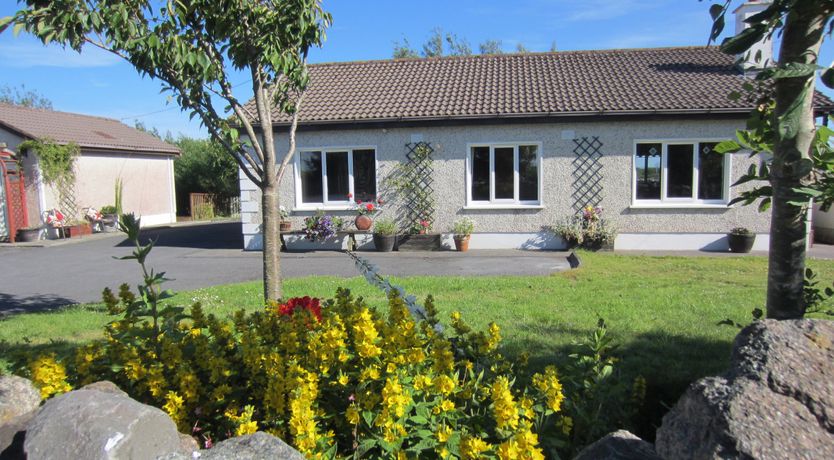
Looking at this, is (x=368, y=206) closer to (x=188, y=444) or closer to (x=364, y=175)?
(x=364, y=175)

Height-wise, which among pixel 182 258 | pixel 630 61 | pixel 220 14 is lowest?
pixel 182 258

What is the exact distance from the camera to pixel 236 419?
254 cm

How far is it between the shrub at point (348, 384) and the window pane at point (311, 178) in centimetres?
1187

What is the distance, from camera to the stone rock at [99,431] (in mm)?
2123

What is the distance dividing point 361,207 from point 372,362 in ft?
39.9

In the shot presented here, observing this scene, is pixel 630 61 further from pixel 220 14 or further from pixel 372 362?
pixel 372 362

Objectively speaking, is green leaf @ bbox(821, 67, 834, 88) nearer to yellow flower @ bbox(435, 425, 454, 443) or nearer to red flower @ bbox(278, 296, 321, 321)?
yellow flower @ bbox(435, 425, 454, 443)

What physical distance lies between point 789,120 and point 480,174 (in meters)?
13.0

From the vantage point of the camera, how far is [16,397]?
A: 105 inches

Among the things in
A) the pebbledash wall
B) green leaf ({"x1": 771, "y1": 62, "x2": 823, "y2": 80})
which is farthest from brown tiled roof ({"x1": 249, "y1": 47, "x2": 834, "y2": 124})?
green leaf ({"x1": 771, "y1": 62, "x2": 823, "y2": 80})

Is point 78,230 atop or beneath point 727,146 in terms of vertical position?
beneath

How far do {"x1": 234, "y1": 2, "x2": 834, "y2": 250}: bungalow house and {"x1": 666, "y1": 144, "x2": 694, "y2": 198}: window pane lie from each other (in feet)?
0.08

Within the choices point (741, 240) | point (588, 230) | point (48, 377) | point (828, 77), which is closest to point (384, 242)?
point (588, 230)

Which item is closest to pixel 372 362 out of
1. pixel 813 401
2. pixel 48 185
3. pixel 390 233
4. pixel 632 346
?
pixel 813 401
